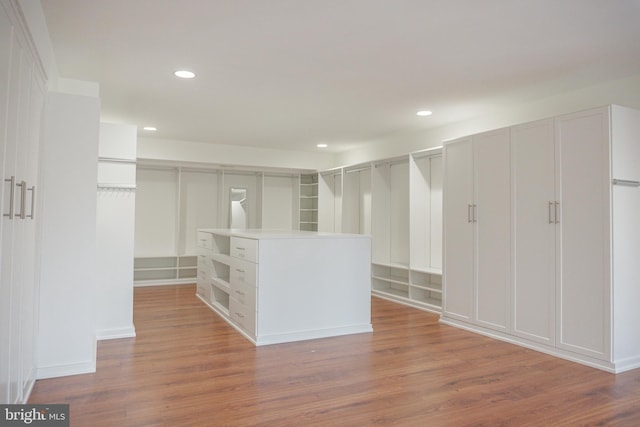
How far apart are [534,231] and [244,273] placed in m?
2.68

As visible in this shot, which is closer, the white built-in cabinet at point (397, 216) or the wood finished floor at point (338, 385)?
the wood finished floor at point (338, 385)

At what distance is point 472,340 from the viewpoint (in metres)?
4.07

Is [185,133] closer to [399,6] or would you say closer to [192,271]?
[192,271]

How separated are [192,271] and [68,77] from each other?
4.47 m

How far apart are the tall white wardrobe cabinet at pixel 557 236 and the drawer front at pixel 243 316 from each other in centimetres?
218

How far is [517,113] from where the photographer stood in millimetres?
4668

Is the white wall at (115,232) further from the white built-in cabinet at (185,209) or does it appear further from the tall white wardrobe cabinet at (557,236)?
the tall white wardrobe cabinet at (557,236)

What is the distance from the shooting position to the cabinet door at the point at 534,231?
12.0 ft

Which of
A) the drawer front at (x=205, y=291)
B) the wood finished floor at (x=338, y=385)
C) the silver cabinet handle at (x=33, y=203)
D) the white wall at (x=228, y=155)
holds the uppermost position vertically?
the white wall at (x=228, y=155)

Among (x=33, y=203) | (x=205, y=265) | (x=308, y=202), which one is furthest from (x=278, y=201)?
(x=33, y=203)

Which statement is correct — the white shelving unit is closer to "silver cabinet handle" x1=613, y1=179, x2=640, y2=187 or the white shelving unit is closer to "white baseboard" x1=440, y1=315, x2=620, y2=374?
"white baseboard" x1=440, y1=315, x2=620, y2=374

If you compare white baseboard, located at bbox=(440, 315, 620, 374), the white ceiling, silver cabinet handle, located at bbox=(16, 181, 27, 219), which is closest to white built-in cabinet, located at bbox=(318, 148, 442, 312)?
white baseboard, located at bbox=(440, 315, 620, 374)

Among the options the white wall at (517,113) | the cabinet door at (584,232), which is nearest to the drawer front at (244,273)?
the cabinet door at (584,232)

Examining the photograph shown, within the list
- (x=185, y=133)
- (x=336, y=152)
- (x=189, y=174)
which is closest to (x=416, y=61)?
(x=185, y=133)
